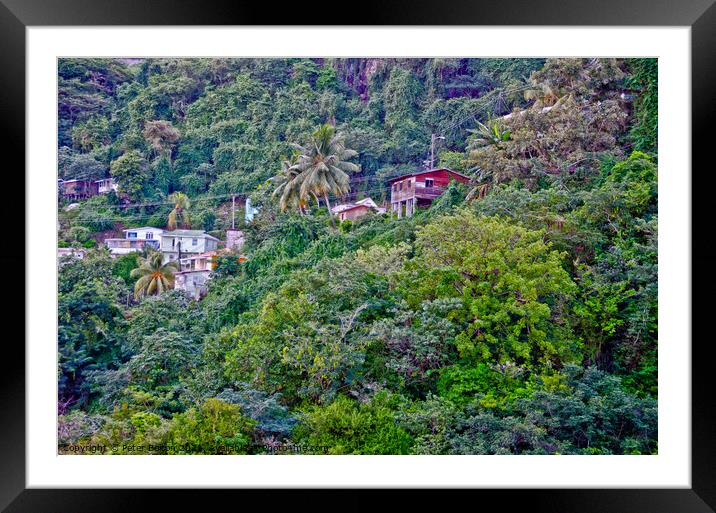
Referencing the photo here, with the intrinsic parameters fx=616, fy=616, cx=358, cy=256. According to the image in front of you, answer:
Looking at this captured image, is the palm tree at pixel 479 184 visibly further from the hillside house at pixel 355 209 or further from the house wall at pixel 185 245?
the house wall at pixel 185 245

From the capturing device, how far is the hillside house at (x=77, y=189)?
5.80 m

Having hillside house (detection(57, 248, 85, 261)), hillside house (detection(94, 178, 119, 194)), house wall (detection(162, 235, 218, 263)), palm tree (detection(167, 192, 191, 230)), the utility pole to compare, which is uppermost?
the utility pole

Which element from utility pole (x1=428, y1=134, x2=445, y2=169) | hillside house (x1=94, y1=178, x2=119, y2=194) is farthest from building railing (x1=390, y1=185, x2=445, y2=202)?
hillside house (x1=94, y1=178, x2=119, y2=194)

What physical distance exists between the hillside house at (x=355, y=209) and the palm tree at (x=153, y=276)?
161 centimetres

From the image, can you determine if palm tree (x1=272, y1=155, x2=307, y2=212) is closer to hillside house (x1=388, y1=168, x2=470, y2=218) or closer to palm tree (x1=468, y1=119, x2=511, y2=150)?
hillside house (x1=388, y1=168, x2=470, y2=218)

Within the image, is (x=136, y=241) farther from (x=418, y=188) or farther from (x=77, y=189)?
(x=418, y=188)

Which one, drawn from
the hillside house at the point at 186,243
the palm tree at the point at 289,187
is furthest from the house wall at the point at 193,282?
the palm tree at the point at 289,187

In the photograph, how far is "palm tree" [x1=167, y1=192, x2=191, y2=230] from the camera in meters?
5.86

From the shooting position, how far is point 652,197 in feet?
17.1

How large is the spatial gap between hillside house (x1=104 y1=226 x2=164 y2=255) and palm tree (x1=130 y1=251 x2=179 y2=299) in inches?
5.1

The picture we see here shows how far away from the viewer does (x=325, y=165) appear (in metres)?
5.73
